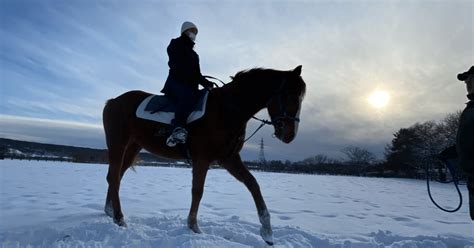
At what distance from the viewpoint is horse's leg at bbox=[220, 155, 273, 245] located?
179 inches

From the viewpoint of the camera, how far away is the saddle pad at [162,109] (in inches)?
194

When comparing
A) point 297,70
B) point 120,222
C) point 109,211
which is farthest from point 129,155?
point 297,70

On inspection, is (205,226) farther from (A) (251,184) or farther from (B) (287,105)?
(B) (287,105)

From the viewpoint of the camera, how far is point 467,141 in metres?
3.86

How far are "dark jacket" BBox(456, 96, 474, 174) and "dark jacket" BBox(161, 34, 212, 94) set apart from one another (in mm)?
3508

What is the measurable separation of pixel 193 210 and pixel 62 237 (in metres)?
1.73

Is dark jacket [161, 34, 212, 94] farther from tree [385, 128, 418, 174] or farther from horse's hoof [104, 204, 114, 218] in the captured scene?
tree [385, 128, 418, 174]

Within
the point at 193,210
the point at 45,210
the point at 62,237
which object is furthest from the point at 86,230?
the point at 45,210

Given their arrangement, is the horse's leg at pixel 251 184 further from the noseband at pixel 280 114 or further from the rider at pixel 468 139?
the rider at pixel 468 139

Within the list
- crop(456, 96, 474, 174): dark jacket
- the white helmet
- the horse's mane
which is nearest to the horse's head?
the horse's mane

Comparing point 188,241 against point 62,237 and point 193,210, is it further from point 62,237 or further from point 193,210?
point 62,237

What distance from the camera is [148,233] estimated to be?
4.56 metres

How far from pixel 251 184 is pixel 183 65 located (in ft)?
6.82

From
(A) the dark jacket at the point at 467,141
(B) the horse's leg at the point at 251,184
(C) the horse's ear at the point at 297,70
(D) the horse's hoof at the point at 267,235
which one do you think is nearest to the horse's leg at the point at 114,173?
(B) the horse's leg at the point at 251,184
